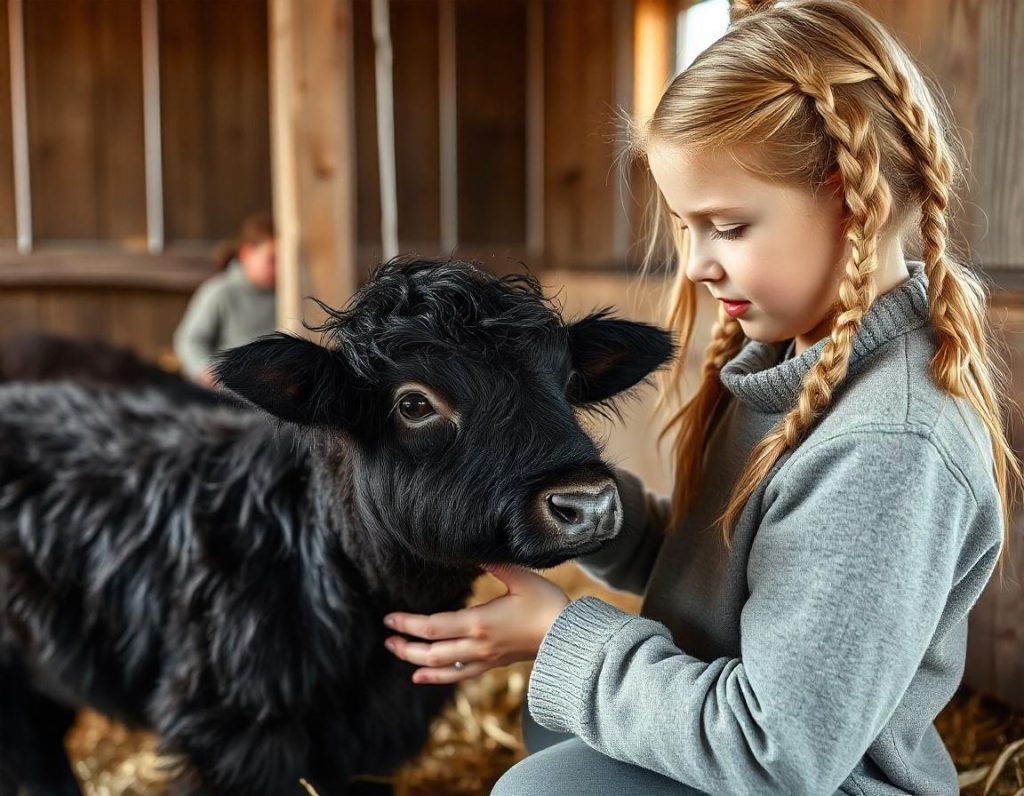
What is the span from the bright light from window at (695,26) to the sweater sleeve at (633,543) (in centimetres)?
305

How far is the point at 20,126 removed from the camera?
7938 mm

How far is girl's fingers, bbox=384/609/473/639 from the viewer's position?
201 cm

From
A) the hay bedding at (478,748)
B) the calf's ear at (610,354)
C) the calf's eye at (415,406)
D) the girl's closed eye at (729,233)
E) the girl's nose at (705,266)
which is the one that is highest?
the girl's closed eye at (729,233)

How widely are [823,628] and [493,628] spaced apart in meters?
0.66

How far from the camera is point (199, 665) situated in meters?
2.42

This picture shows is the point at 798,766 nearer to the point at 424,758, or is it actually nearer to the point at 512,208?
the point at 424,758

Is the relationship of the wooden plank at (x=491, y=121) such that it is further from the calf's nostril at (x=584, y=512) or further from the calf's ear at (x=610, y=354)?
the calf's nostril at (x=584, y=512)

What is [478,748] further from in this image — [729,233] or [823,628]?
[729,233]

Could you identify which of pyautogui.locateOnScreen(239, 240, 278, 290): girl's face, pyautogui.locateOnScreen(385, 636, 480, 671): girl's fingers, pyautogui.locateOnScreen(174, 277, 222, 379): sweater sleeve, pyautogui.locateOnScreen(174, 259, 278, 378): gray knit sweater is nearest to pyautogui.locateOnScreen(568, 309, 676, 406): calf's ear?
pyautogui.locateOnScreen(385, 636, 480, 671): girl's fingers

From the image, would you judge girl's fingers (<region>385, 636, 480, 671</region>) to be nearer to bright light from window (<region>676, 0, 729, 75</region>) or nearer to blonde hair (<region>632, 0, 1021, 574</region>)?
blonde hair (<region>632, 0, 1021, 574</region>)

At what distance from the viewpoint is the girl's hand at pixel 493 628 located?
1.97 meters

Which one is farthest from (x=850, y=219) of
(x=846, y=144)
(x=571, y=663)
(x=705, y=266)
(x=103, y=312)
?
(x=103, y=312)

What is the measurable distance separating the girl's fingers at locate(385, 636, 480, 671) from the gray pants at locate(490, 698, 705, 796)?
0.23 meters

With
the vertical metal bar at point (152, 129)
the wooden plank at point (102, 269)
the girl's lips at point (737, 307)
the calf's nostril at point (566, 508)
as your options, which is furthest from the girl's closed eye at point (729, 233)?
the vertical metal bar at point (152, 129)
